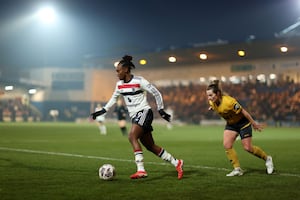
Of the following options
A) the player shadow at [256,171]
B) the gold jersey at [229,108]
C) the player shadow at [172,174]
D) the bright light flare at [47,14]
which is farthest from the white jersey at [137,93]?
the bright light flare at [47,14]

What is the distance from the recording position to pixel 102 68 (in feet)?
236

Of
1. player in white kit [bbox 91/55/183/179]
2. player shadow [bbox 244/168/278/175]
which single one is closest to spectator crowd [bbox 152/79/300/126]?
player shadow [bbox 244/168/278/175]

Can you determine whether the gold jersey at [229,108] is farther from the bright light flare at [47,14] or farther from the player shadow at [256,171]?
the bright light flare at [47,14]

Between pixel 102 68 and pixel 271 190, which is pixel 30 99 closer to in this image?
pixel 102 68

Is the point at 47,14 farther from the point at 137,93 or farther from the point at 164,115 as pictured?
the point at 164,115

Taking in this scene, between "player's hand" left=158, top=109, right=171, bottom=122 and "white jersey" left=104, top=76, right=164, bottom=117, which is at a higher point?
"white jersey" left=104, top=76, right=164, bottom=117

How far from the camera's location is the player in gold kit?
10.3 meters

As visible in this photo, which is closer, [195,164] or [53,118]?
[195,164]

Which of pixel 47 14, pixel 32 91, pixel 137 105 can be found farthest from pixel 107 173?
pixel 32 91

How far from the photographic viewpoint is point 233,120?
1065 centimetres

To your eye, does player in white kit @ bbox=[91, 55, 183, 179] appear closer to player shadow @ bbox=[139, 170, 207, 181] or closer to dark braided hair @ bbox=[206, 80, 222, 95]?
player shadow @ bbox=[139, 170, 207, 181]

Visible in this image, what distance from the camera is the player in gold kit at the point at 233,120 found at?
33.8 ft

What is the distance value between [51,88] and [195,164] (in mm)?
67446

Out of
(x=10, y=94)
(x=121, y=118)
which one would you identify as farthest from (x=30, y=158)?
(x=10, y=94)
